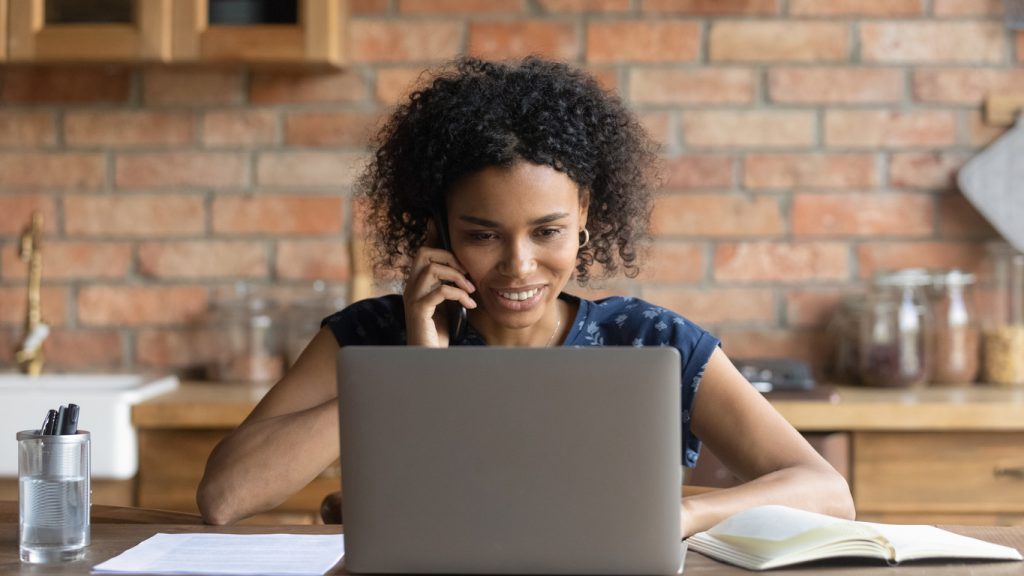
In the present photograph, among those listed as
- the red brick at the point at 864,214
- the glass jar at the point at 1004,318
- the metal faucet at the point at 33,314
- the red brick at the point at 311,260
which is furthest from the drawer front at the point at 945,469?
the metal faucet at the point at 33,314

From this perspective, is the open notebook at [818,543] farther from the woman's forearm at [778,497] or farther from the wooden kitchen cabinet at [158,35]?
the wooden kitchen cabinet at [158,35]

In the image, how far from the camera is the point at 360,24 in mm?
2635

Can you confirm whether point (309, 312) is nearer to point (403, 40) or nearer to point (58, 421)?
point (403, 40)

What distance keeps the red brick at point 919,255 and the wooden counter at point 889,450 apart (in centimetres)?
49

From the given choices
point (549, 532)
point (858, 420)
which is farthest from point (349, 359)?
point (858, 420)

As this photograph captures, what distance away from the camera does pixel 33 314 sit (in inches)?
102

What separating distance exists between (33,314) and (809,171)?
170 cm

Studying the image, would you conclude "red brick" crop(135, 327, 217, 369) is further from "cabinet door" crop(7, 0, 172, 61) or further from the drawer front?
the drawer front

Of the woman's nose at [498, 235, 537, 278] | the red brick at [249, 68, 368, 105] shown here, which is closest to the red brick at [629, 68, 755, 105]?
the red brick at [249, 68, 368, 105]

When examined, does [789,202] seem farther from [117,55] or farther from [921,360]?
[117,55]

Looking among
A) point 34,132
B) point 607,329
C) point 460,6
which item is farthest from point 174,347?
point 607,329

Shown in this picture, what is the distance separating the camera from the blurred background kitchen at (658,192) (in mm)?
2596

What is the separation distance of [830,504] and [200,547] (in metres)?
0.67

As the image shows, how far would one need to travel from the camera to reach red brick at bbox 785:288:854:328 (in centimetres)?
263
